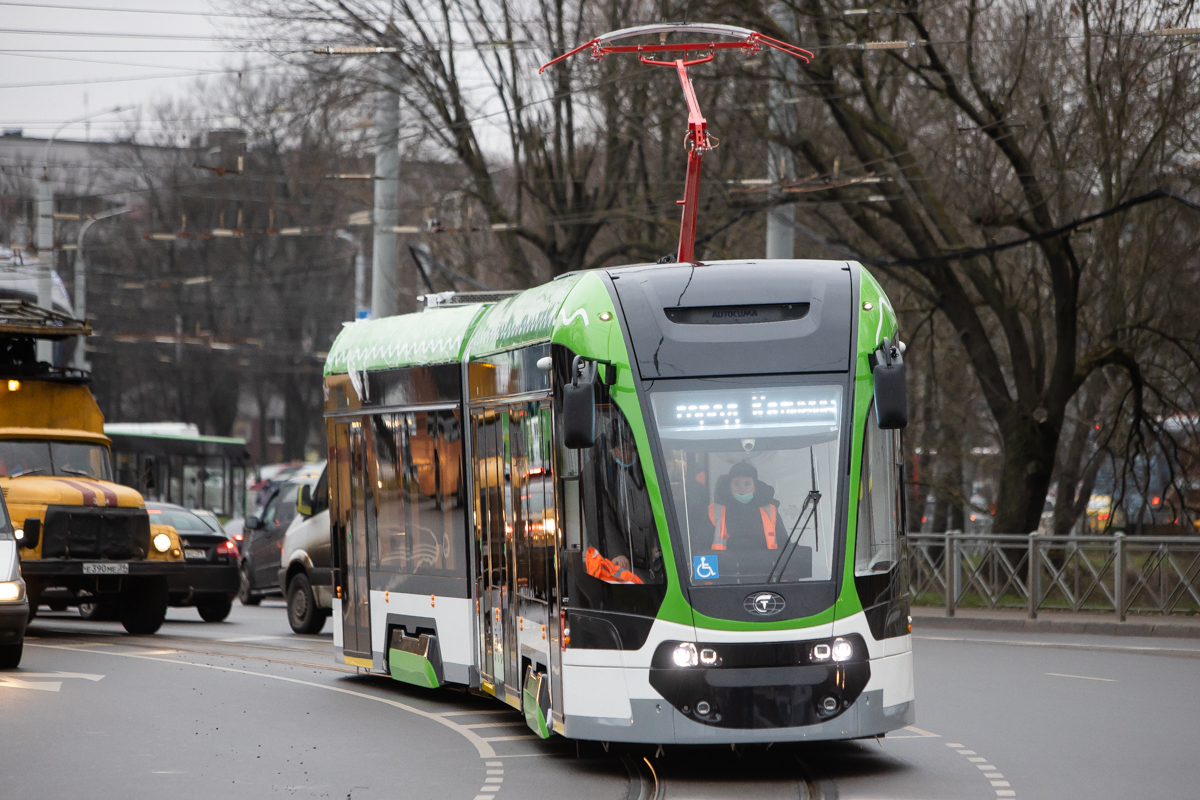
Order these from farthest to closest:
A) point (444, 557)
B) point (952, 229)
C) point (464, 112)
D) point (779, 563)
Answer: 1. point (464, 112)
2. point (952, 229)
3. point (444, 557)
4. point (779, 563)

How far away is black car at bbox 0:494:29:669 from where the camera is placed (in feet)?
47.0

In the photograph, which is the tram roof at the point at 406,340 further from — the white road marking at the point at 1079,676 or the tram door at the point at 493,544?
the white road marking at the point at 1079,676

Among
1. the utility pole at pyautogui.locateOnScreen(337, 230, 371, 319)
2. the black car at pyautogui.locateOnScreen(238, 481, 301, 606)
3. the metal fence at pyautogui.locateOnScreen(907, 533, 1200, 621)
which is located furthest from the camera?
the utility pole at pyautogui.locateOnScreen(337, 230, 371, 319)

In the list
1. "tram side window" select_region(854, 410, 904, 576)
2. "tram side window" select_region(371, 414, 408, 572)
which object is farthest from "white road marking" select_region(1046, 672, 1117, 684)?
"tram side window" select_region(371, 414, 408, 572)

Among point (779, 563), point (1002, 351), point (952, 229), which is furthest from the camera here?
point (1002, 351)

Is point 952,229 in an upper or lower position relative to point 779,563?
upper

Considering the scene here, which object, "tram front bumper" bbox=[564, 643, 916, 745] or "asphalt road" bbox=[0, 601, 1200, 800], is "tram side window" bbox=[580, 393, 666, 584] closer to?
"tram front bumper" bbox=[564, 643, 916, 745]

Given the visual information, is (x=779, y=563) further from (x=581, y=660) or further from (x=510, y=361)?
(x=510, y=361)

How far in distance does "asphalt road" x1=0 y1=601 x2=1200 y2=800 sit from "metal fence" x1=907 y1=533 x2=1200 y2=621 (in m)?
5.18

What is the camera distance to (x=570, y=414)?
30.4ft

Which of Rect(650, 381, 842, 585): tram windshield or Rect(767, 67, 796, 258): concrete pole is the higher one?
Rect(767, 67, 796, 258): concrete pole

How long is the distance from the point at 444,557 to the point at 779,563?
4.06m

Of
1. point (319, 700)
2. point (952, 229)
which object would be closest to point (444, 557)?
point (319, 700)

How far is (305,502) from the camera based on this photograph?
788 inches
